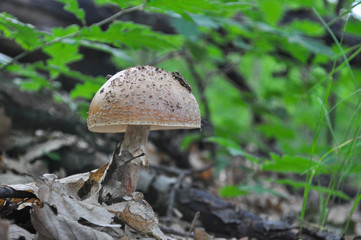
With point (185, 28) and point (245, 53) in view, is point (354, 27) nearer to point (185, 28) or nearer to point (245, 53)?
point (245, 53)

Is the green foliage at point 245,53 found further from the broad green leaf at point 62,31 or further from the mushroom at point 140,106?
the mushroom at point 140,106

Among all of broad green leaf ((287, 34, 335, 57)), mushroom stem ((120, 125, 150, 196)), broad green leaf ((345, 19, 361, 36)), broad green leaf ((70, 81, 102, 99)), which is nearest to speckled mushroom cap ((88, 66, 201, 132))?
mushroom stem ((120, 125, 150, 196))

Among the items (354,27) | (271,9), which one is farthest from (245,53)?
(354,27)

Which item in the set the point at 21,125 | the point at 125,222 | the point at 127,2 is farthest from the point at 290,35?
the point at 21,125

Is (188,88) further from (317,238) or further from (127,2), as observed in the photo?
(317,238)

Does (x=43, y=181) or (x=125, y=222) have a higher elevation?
(x=43, y=181)

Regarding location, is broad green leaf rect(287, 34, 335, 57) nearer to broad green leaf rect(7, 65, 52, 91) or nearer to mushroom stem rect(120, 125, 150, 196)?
mushroom stem rect(120, 125, 150, 196)
